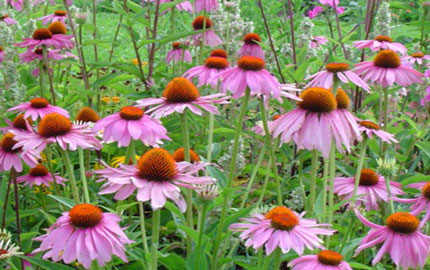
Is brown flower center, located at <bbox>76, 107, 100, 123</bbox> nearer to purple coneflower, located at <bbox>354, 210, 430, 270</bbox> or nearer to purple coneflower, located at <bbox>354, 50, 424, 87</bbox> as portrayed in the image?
purple coneflower, located at <bbox>354, 50, 424, 87</bbox>

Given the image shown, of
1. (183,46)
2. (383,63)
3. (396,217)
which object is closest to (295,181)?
(383,63)

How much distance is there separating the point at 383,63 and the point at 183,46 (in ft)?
2.74

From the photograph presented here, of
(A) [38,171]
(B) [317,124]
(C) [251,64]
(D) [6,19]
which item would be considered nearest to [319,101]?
(B) [317,124]

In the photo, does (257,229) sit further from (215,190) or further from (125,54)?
(125,54)

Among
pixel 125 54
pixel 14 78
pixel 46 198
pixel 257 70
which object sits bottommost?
pixel 125 54

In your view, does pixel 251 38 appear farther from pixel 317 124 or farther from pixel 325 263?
pixel 325 263

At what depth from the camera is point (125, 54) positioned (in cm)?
621

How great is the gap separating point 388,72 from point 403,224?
2.01ft

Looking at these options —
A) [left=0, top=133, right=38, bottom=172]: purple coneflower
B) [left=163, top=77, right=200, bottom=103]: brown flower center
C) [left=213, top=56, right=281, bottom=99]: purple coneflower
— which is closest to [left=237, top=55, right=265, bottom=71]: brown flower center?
[left=213, top=56, right=281, bottom=99]: purple coneflower

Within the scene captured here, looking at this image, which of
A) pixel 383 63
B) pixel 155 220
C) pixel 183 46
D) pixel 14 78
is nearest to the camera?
pixel 155 220

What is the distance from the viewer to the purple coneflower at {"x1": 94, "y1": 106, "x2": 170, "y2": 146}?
114 centimetres

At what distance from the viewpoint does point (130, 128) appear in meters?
1.15

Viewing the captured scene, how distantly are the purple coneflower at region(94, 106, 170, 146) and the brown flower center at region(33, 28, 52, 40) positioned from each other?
3.25 feet

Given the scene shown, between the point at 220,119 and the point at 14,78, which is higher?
the point at 14,78
